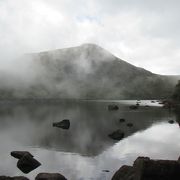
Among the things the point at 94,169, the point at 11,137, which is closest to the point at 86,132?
the point at 11,137

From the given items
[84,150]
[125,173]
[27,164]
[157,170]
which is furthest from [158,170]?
[84,150]

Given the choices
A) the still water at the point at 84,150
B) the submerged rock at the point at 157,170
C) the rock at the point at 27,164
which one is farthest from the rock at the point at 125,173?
the rock at the point at 27,164

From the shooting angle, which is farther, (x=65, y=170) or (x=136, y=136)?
(x=136, y=136)

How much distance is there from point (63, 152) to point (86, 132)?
23631 mm

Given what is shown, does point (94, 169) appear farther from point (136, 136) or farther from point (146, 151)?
point (136, 136)

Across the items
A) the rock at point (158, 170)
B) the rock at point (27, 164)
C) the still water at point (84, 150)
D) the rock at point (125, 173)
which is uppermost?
the rock at point (158, 170)

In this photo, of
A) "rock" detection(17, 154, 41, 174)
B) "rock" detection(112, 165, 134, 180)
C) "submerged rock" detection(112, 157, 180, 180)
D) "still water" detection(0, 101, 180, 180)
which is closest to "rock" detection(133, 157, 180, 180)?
"submerged rock" detection(112, 157, 180, 180)

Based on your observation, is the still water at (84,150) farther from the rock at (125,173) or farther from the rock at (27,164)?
the rock at (125,173)

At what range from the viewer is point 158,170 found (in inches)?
994

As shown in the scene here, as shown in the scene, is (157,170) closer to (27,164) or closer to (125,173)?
(125,173)

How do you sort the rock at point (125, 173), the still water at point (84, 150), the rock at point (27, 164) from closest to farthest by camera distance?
the rock at point (125, 173)
the still water at point (84, 150)
the rock at point (27, 164)

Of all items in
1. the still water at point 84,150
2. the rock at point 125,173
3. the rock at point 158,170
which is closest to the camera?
the rock at point 158,170

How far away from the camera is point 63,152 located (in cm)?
4919

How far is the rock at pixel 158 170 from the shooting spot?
25.1m
